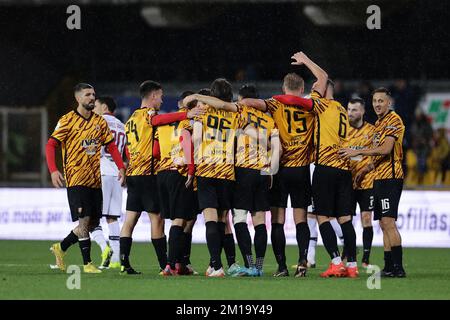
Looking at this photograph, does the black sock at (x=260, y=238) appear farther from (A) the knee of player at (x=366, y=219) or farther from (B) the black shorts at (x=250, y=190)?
(A) the knee of player at (x=366, y=219)

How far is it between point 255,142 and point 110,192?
3119 millimetres

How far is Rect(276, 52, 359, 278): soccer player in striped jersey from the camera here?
11.9 meters

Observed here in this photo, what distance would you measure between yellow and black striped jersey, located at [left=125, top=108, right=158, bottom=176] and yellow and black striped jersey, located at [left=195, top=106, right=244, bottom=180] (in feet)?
2.75

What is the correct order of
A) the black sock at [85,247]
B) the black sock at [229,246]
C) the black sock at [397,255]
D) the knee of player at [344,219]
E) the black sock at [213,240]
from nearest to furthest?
the black sock at [213,240] < the black sock at [397,255] < the knee of player at [344,219] < the black sock at [85,247] < the black sock at [229,246]

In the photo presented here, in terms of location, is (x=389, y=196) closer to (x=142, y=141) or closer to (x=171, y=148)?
(x=171, y=148)

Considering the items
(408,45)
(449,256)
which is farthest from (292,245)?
(408,45)

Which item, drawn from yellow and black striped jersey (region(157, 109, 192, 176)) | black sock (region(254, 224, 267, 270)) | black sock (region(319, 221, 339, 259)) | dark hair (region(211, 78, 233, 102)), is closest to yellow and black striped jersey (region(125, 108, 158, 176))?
yellow and black striped jersey (region(157, 109, 192, 176))

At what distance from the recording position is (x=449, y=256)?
16.7 meters

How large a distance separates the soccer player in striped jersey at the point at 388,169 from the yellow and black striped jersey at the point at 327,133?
6.9 inches

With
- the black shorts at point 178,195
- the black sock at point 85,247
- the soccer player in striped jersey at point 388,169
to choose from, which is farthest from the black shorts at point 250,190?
the black sock at point 85,247

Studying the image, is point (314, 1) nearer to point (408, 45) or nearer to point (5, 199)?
point (408, 45)

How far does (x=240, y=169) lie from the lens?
470 inches

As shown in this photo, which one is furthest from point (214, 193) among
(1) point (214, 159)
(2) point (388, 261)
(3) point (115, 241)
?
(3) point (115, 241)

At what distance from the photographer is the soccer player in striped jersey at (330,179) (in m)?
11.9
